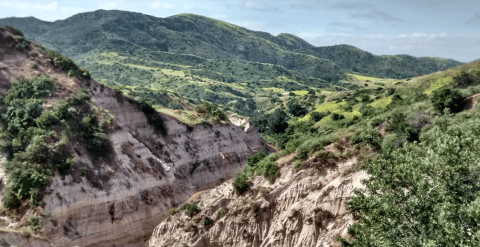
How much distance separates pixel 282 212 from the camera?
1091 inches

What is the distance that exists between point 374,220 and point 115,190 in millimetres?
26493

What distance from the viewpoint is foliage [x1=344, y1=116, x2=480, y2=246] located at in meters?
14.4

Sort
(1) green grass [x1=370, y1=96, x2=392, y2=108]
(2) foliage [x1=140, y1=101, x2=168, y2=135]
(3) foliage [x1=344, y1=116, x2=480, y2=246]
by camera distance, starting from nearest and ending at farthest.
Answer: (3) foliage [x1=344, y1=116, x2=480, y2=246] → (2) foliage [x1=140, y1=101, x2=168, y2=135] → (1) green grass [x1=370, y1=96, x2=392, y2=108]

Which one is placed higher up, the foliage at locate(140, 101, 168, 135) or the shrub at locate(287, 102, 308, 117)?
the foliage at locate(140, 101, 168, 135)

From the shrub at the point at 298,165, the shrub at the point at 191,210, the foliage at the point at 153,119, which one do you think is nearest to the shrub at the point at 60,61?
the foliage at the point at 153,119

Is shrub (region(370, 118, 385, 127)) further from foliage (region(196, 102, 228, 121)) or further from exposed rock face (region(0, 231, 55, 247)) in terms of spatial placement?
exposed rock face (region(0, 231, 55, 247))

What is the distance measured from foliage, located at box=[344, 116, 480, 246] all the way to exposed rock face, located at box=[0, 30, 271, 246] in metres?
24.0

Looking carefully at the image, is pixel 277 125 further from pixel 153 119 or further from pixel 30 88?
Answer: pixel 30 88

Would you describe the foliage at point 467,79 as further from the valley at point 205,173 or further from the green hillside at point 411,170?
the green hillside at point 411,170

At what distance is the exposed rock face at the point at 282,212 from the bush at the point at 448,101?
1030cm

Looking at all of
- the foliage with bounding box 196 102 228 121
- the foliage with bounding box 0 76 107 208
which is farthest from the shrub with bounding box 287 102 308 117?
the foliage with bounding box 0 76 107 208

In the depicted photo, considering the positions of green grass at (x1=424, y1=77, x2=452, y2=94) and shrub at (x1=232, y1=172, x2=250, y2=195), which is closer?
shrub at (x1=232, y1=172, x2=250, y2=195)

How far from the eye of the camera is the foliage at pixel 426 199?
47.1 ft

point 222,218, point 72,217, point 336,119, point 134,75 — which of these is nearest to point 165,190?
point 72,217
